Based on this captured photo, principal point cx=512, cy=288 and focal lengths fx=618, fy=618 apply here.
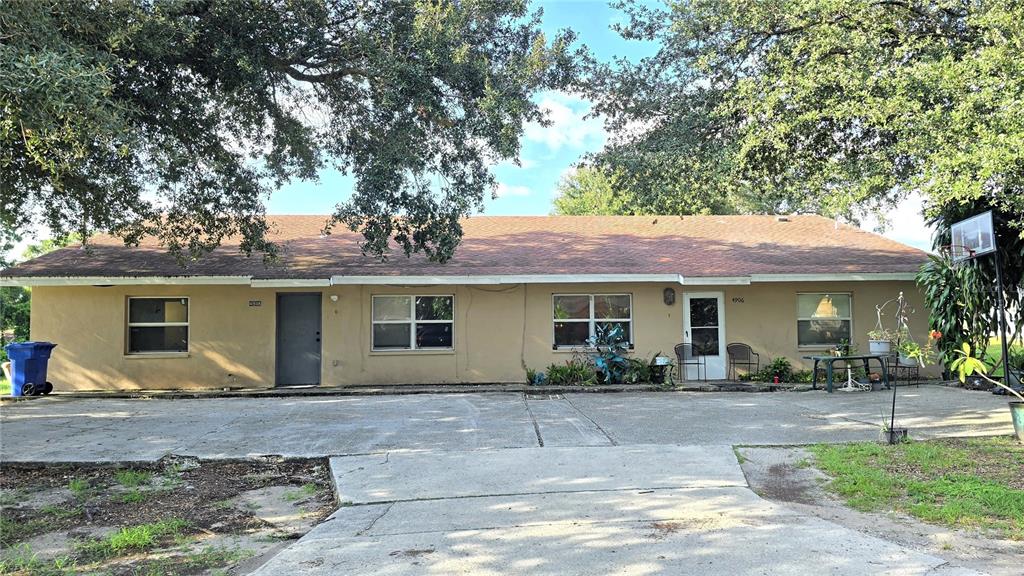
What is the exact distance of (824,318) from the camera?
14.0 metres

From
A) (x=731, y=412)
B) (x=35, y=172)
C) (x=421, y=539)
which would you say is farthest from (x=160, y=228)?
(x=731, y=412)

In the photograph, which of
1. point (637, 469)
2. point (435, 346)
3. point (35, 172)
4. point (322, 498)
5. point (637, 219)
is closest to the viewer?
point (322, 498)

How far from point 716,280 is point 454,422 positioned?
6863 millimetres

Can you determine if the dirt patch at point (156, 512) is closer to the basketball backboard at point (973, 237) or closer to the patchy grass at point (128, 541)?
the patchy grass at point (128, 541)

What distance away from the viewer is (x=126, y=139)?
231 inches

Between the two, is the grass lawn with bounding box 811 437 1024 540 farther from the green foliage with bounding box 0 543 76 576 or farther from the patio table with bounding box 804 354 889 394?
the green foliage with bounding box 0 543 76 576

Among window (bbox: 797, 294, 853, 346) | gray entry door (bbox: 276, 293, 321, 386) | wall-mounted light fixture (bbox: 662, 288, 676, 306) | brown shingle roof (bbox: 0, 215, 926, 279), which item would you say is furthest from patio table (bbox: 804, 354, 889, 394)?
gray entry door (bbox: 276, 293, 321, 386)

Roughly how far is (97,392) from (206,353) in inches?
84.9

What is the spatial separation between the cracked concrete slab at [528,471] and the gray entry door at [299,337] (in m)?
7.09

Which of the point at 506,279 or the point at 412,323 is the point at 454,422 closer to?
the point at 506,279

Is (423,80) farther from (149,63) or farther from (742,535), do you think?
(742,535)

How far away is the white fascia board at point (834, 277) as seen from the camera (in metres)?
12.9

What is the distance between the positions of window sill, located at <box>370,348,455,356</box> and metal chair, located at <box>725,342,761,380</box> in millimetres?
6150

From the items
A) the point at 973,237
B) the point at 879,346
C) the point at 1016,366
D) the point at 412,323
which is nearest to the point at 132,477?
the point at 412,323
